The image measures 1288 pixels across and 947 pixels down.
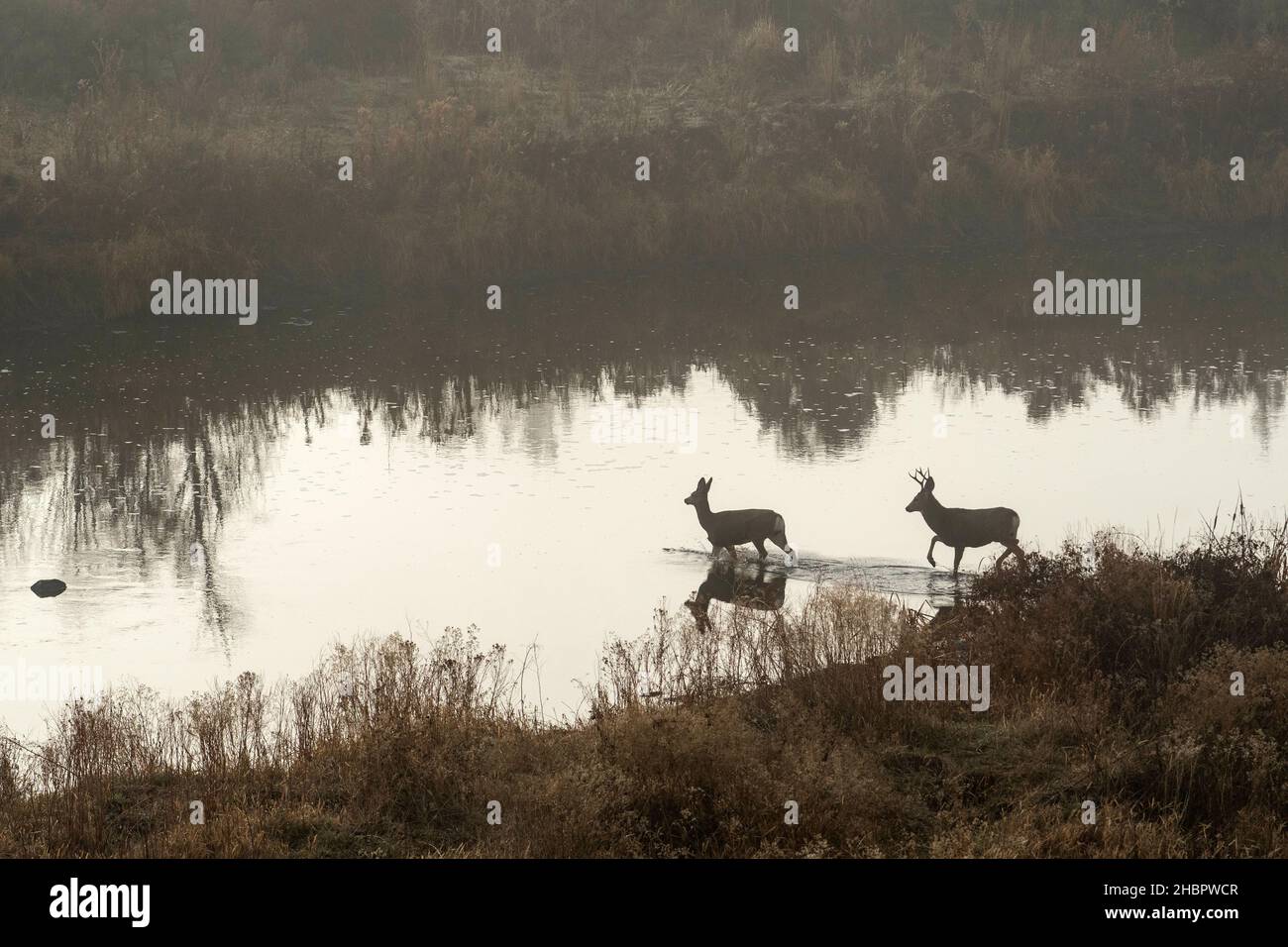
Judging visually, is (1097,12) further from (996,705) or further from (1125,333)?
(996,705)

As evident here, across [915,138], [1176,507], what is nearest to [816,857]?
[1176,507]

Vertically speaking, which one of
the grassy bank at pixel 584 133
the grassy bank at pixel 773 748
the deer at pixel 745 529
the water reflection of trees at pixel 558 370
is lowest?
the grassy bank at pixel 773 748

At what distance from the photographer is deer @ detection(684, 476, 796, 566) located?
16.9 metres

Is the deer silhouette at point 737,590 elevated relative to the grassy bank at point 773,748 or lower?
elevated

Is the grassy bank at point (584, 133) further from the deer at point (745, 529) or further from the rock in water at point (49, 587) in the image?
the deer at point (745, 529)

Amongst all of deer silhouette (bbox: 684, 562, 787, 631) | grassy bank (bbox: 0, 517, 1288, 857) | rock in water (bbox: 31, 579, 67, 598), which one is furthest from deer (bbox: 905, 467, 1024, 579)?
rock in water (bbox: 31, 579, 67, 598)

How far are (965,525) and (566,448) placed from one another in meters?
7.82

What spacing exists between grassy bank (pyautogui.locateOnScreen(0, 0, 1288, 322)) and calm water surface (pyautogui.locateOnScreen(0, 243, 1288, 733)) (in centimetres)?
197

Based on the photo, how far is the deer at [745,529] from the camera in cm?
1689

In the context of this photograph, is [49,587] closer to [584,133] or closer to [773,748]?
[773,748]

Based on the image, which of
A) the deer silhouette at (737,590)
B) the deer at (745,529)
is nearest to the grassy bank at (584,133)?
the deer at (745,529)

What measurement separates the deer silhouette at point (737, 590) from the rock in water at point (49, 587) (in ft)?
20.3

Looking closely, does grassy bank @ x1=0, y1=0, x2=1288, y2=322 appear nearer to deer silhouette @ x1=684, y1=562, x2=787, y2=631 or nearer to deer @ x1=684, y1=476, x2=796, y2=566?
deer @ x1=684, y1=476, x2=796, y2=566

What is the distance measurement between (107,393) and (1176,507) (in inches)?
625
